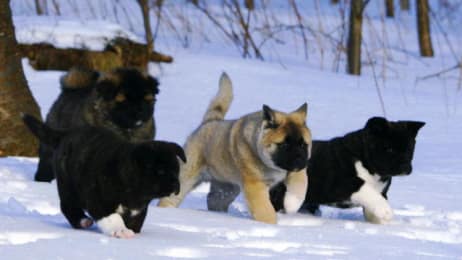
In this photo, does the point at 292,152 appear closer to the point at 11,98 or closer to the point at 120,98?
the point at 120,98

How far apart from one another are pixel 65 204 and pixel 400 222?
8.39 feet

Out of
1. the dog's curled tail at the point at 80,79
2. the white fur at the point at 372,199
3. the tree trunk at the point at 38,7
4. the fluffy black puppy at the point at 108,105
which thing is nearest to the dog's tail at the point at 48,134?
the fluffy black puppy at the point at 108,105

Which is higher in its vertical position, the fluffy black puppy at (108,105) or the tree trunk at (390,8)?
the fluffy black puppy at (108,105)

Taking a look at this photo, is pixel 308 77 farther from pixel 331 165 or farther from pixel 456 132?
pixel 331 165

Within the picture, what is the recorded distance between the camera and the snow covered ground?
234 inches

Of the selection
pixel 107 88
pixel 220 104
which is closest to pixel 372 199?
pixel 220 104

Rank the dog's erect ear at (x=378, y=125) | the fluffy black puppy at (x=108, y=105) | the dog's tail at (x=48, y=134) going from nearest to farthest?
the dog's tail at (x=48, y=134)
the dog's erect ear at (x=378, y=125)
the fluffy black puppy at (x=108, y=105)

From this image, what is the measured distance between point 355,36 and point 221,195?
861 centimetres

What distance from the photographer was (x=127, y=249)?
570 centimetres

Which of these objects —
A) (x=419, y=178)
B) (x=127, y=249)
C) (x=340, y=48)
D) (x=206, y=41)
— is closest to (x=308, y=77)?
(x=340, y=48)

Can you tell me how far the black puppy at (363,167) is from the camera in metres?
7.68

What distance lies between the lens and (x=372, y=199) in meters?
7.75

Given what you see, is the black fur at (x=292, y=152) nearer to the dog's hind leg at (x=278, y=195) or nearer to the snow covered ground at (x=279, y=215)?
the snow covered ground at (x=279, y=215)

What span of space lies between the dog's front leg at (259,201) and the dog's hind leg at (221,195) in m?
0.58
